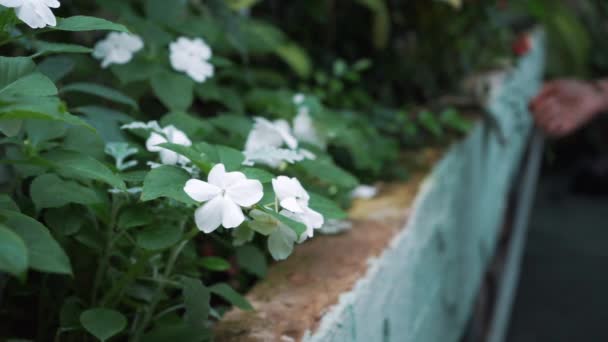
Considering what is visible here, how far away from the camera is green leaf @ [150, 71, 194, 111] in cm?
130

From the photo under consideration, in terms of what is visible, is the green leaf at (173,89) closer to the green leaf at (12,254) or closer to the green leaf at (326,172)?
the green leaf at (326,172)

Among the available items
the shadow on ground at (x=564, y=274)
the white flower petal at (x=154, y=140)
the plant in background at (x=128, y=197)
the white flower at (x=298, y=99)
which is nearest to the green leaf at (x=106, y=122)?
the plant in background at (x=128, y=197)

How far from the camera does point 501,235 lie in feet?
12.5

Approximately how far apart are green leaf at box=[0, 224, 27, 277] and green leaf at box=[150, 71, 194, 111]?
0.67 m

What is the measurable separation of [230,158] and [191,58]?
50cm

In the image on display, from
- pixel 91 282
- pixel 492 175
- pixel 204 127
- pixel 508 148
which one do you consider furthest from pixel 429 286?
pixel 508 148

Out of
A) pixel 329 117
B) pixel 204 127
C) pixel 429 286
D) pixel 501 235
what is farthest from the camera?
pixel 501 235

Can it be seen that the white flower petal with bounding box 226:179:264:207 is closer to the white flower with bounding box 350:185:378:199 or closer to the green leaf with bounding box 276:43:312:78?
the white flower with bounding box 350:185:378:199

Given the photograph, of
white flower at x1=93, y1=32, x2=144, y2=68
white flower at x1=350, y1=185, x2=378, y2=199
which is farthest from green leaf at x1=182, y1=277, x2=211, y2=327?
white flower at x1=350, y1=185, x2=378, y2=199

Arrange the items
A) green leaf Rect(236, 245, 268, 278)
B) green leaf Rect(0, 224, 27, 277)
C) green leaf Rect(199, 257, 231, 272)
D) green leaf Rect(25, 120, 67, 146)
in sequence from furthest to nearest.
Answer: green leaf Rect(236, 245, 268, 278)
green leaf Rect(199, 257, 231, 272)
green leaf Rect(25, 120, 67, 146)
green leaf Rect(0, 224, 27, 277)

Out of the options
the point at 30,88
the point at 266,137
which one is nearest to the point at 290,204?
the point at 30,88

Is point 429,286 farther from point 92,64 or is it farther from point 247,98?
point 92,64

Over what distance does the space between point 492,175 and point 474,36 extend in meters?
0.62

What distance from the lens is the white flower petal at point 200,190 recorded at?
0.80 metres
